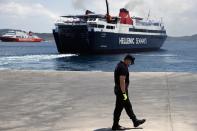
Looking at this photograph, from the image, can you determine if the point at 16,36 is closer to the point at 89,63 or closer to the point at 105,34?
the point at 105,34

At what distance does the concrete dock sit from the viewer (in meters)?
8.35

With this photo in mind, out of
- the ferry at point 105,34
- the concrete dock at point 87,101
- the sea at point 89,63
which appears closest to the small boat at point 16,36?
the ferry at point 105,34

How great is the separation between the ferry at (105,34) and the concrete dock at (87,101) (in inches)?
2356

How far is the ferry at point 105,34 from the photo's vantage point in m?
76.9

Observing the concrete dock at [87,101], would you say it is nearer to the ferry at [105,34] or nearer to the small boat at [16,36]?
the ferry at [105,34]

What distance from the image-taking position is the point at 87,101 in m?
11.0

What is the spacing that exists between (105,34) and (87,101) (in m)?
71.0

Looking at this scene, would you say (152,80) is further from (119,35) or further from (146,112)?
(119,35)

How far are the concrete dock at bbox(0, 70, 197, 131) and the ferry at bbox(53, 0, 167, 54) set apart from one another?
196 ft

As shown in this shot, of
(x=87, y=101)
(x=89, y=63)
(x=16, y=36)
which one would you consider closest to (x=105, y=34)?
(x=89, y=63)

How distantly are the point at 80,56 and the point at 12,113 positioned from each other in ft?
222

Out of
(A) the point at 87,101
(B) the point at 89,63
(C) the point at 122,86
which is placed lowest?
(B) the point at 89,63

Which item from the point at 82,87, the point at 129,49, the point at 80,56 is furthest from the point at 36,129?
the point at 129,49

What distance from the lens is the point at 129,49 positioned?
93938 millimetres
